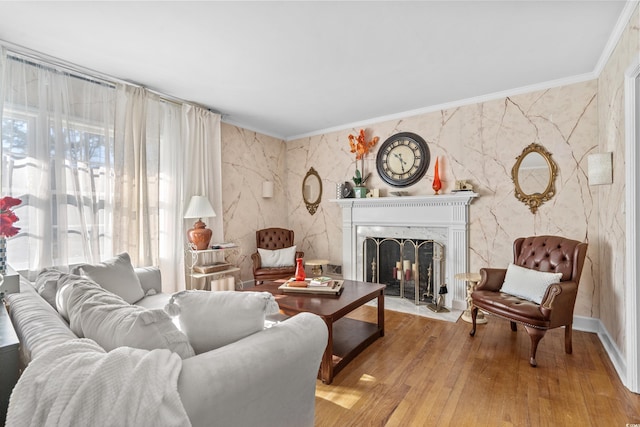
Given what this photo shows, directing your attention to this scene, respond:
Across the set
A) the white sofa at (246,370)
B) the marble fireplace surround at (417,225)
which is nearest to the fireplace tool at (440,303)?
the marble fireplace surround at (417,225)

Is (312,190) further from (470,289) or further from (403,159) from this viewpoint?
(470,289)

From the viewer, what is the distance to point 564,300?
8.04ft

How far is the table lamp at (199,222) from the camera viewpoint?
3.71 m

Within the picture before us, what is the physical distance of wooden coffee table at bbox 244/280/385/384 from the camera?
88.4 inches

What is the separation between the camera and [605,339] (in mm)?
2736

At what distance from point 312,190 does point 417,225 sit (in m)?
1.92

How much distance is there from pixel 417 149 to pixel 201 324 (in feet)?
12.0

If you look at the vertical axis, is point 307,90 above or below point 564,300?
above

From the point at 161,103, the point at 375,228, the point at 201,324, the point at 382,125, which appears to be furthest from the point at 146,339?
the point at 382,125

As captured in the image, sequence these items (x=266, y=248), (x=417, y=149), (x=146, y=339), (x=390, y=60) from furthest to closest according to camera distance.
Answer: (x=266, y=248) → (x=417, y=149) → (x=390, y=60) → (x=146, y=339)

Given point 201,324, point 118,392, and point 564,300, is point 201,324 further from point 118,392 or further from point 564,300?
point 564,300

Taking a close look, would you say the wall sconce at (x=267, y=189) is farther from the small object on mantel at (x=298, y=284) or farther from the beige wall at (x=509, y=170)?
the small object on mantel at (x=298, y=284)

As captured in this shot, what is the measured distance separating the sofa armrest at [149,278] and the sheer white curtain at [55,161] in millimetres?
551

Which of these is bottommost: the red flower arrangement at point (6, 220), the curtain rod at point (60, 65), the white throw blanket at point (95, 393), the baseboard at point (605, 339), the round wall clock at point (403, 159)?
the baseboard at point (605, 339)
